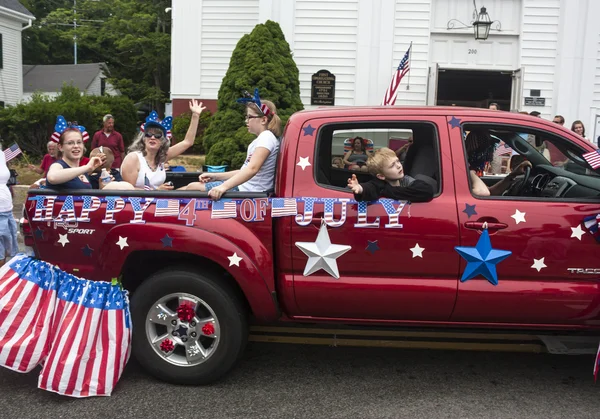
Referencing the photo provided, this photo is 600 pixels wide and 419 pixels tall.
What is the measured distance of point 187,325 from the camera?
373 centimetres

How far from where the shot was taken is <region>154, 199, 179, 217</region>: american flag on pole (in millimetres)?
3697

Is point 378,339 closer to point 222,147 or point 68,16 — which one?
point 222,147

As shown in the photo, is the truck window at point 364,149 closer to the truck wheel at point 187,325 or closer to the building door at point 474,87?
the truck wheel at point 187,325

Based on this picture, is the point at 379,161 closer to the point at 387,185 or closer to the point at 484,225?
the point at 387,185

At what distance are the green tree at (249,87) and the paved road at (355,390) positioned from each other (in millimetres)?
7933

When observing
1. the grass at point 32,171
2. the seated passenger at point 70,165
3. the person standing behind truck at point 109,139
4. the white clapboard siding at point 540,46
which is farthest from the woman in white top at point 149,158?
the white clapboard siding at point 540,46

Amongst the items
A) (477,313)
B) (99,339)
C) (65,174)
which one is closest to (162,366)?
(99,339)

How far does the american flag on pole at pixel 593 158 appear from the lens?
3558 millimetres

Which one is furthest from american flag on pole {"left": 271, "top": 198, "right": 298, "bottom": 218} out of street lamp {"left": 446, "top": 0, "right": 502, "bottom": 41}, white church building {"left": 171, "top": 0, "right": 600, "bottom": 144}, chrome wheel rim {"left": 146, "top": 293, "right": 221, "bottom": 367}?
street lamp {"left": 446, "top": 0, "right": 502, "bottom": 41}

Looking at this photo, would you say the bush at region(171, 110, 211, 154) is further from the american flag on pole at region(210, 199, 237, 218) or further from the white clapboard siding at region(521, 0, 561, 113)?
→ the american flag on pole at region(210, 199, 237, 218)

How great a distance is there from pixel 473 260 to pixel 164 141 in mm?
2728

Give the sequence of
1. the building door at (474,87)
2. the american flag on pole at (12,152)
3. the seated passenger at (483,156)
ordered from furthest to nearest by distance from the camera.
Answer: the building door at (474,87) < the american flag on pole at (12,152) < the seated passenger at (483,156)

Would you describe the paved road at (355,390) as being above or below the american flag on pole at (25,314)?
below

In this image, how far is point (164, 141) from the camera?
15.8 feet
